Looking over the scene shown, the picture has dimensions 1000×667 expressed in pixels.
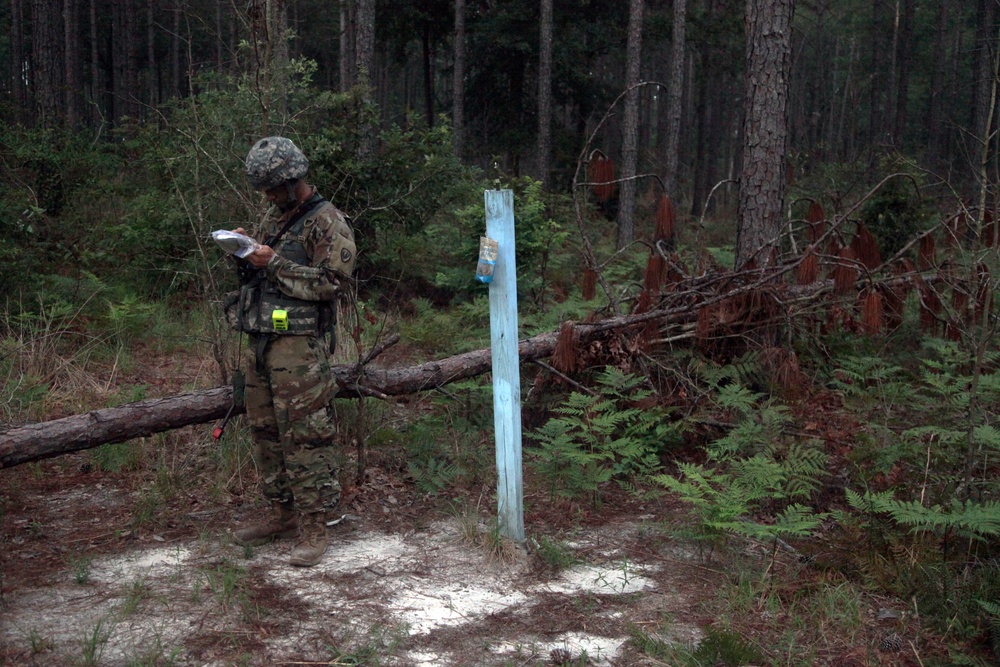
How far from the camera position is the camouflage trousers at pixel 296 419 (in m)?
4.65

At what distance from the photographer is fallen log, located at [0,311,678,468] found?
4.72m

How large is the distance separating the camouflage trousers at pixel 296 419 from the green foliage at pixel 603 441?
151 cm

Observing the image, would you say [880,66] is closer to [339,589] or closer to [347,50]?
[347,50]

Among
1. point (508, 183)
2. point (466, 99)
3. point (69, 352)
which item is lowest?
point (69, 352)

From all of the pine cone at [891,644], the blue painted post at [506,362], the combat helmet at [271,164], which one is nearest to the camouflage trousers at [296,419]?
the combat helmet at [271,164]

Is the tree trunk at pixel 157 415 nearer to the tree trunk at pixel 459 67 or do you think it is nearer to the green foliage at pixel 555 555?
the green foliage at pixel 555 555

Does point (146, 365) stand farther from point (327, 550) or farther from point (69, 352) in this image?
point (327, 550)

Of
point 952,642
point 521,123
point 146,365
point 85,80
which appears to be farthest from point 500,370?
point 85,80

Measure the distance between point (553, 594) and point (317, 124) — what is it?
7.97 m

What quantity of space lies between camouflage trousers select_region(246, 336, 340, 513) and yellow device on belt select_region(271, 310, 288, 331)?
94 millimetres

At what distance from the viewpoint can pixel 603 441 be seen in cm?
620

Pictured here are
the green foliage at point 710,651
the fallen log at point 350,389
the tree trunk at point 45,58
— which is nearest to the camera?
the green foliage at point 710,651

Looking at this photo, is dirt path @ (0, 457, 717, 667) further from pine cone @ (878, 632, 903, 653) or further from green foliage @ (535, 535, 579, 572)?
pine cone @ (878, 632, 903, 653)

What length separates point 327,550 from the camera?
484cm
